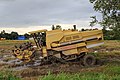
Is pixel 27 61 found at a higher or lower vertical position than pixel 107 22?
lower

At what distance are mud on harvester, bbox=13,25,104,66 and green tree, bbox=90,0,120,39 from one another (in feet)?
13.7

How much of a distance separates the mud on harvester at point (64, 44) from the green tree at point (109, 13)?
416 cm

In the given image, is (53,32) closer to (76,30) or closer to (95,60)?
(76,30)

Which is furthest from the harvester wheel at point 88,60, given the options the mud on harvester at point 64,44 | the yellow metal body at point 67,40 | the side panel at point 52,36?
the side panel at point 52,36

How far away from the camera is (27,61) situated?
20625 mm

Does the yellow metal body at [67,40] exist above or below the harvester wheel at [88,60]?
above

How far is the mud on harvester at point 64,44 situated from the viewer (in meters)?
19.8

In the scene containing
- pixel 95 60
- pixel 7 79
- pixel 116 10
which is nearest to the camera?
pixel 7 79

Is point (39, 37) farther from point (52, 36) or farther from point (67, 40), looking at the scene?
point (67, 40)

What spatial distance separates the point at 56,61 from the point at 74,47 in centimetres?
135

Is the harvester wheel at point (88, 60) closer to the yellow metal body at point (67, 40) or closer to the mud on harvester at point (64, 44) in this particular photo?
the mud on harvester at point (64, 44)

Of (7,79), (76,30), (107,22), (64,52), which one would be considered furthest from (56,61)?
(7,79)

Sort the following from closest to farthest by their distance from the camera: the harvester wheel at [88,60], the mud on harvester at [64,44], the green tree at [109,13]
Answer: the green tree at [109,13]
the harvester wheel at [88,60]
the mud on harvester at [64,44]

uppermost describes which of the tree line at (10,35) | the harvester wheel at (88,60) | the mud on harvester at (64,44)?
the mud on harvester at (64,44)
